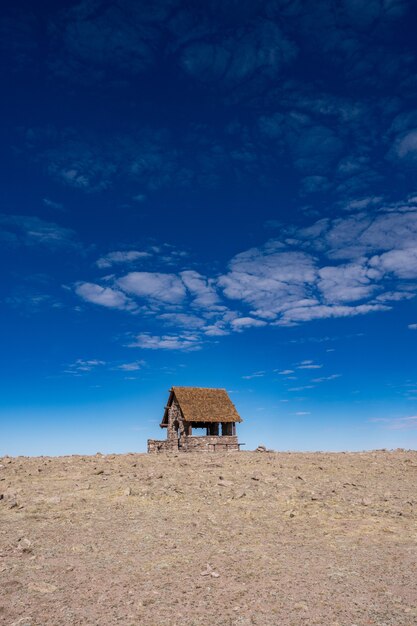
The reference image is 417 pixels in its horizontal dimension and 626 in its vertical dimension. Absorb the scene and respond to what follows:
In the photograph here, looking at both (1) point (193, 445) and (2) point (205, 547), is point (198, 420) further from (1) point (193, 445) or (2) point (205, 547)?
(2) point (205, 547)

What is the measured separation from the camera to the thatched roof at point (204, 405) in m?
35.7

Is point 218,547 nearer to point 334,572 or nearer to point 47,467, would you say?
point 334,572

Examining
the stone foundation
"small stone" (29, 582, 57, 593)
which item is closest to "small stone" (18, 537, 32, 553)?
"small stone" (29, 582, 57, 593)

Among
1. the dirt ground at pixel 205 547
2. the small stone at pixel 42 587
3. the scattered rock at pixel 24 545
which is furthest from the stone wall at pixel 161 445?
the small stone at pixel 42 587

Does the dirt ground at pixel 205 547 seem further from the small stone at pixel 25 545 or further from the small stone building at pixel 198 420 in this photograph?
the small stone building at pixel 198 420

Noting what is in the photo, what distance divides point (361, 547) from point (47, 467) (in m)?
14.0

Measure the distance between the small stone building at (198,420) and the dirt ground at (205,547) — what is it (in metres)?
15.5

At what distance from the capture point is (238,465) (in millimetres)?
20188

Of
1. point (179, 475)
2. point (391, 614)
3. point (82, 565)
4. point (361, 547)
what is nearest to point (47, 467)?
point (179, 475)

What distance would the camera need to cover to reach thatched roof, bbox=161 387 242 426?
35.7 meters

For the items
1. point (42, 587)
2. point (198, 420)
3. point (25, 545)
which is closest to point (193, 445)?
point (198, 420)

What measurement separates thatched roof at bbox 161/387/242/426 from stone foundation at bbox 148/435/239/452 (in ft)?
5.42

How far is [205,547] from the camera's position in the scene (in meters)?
10.3

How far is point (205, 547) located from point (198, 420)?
2497cm
